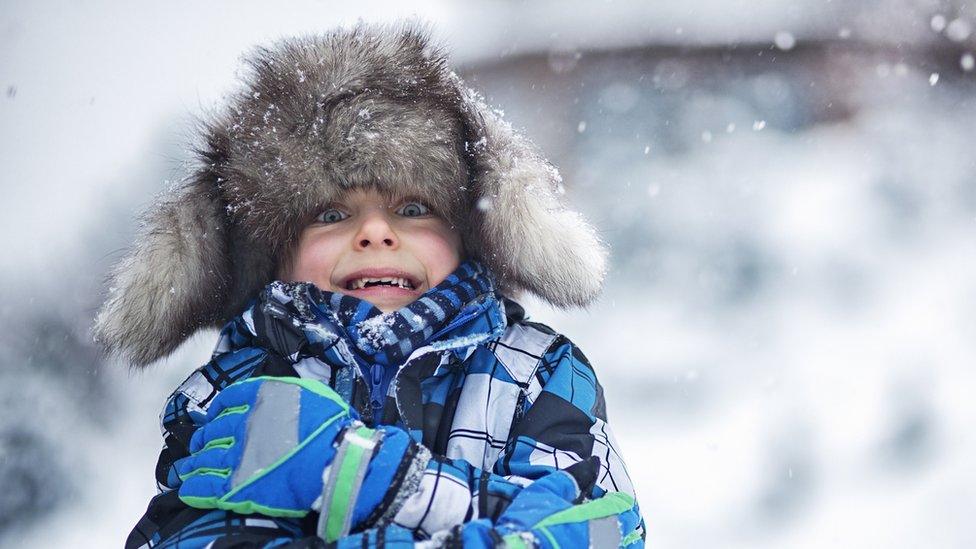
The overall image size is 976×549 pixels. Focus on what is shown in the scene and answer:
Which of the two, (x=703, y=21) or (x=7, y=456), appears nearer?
(x=7, y=456)

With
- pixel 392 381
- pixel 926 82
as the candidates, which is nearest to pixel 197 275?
pixel 392 381

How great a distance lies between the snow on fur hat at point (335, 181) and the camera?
1164 mm

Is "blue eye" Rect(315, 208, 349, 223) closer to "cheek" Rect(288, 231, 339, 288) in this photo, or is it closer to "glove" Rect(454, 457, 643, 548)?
"cheek" Rect(288, 231, 339, 288)

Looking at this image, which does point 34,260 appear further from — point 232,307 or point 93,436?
point 232,307

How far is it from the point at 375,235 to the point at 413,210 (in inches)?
3.5

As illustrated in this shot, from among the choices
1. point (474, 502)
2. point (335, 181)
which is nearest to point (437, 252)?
point (335, 181)

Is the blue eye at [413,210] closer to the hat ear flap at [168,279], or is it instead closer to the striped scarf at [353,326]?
the striped scarf at [353,326]

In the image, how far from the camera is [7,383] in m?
2.23

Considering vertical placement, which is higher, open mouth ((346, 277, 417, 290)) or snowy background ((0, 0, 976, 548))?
snowy background ((0, 0, 976, 548))

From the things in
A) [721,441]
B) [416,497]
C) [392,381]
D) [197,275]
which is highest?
[721,441]

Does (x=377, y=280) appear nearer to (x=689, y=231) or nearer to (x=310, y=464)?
(x=310, y=464)

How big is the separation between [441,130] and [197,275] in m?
A: 0.43

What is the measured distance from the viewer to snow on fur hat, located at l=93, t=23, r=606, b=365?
3.82 ft

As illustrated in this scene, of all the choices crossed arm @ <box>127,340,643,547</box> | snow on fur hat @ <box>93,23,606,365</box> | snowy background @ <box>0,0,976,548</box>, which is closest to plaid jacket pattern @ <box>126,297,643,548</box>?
crossed arm @ <box>127,340,643,547</box>
